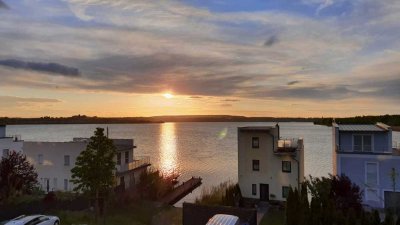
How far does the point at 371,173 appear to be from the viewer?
101 feet

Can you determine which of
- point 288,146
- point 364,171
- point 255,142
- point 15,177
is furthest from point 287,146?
point 15,177

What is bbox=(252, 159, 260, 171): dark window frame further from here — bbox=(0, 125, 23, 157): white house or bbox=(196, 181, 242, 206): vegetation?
bbox=(0, 125, 23, 157): white house

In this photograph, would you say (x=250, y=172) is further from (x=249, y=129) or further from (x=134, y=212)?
(x=134, y=212)

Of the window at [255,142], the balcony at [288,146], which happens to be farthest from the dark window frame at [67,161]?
the balcony at [288,146]

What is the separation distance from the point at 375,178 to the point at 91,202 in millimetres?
23915

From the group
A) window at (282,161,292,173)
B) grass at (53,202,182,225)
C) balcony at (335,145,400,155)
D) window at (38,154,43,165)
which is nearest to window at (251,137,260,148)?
window at (282,161,292,173)

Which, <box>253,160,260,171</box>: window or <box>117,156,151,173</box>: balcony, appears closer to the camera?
<box>253,160,260,171</box>: window

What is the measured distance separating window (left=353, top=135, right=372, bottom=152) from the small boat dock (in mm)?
21075

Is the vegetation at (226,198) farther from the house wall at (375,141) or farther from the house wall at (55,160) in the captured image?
the house wall at (375,141)

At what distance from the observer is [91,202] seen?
2997cm

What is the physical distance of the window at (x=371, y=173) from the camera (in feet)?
100

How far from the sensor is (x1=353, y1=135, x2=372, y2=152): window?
31.2 meters

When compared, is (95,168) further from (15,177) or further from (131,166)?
(131,166)

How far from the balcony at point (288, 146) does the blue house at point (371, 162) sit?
5231 mm
